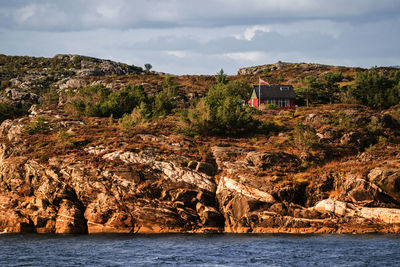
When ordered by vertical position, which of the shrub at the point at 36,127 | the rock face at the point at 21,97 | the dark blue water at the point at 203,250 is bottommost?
the dark blue water at the point at 203,250

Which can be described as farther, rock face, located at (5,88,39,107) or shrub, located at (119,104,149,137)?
rock face, located at (5,88,39,107)

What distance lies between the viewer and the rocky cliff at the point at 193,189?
4425 centimetres

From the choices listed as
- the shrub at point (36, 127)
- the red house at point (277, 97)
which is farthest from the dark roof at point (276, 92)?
the shrub at point (36, 127)

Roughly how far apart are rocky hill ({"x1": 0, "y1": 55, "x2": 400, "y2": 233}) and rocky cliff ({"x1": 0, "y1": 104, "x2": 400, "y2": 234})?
12cm

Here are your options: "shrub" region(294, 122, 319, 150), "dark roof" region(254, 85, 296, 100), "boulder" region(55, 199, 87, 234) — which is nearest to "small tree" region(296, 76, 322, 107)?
"dark roof" region(254, 85, 296, 100)

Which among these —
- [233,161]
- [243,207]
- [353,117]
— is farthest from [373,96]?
[243,207]

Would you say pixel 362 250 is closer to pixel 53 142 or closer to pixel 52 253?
pixel 52 253

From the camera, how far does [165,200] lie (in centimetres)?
4834

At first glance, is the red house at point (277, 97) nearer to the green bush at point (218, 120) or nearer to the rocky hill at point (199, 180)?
the green bush at point (218, 120)

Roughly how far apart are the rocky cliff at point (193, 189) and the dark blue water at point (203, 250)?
10.3 ft

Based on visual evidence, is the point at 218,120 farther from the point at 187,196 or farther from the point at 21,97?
the point at 21,97

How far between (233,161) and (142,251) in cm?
2160

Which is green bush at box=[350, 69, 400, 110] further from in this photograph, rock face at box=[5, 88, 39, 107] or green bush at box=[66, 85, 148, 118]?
rock face at box=[5, 88, 39, 107]

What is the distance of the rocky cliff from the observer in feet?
145
